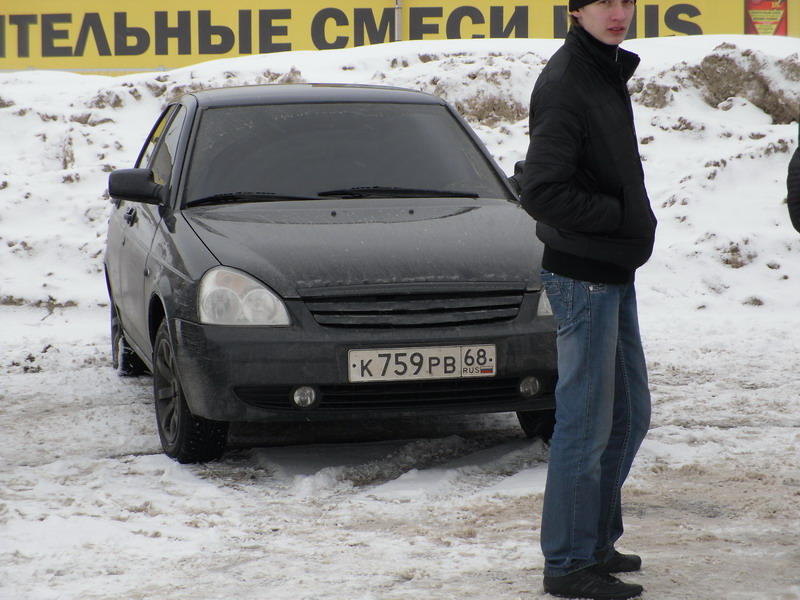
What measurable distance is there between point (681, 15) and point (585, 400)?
16450 millimetres

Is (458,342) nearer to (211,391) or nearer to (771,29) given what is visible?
(211,391)

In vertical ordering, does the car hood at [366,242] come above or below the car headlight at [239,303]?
above

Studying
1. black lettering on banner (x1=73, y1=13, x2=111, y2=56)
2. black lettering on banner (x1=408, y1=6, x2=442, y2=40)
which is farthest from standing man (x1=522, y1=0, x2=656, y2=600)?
black lettering on banner (x1=73, y1=13, x2=111, y2=56)

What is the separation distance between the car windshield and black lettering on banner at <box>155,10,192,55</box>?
13977 millimetres

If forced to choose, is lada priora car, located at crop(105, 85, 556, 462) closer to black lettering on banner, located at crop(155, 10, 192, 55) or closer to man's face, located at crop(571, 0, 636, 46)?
man's face, located at crop(571, 0, 636, 46)

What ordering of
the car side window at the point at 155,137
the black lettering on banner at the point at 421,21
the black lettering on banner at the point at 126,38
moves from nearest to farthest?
the car side window at the point at 155,137 → the black lettering on banner at the point at 421,21 → the black lettering on banner at the point at 126,38

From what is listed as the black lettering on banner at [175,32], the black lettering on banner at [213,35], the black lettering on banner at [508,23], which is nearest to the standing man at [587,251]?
the black lettering on banner at [508,23]

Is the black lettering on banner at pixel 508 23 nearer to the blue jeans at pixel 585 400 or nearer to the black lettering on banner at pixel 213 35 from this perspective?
the black lettering on banner at pixel 213 35

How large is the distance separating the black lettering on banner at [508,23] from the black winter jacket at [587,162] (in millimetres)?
15746

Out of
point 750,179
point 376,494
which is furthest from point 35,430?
point 750,179

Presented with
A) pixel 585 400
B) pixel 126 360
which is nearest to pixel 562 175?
pixel 585 400

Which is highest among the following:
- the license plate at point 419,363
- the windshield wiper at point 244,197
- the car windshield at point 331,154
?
the car windshield at point 331,154

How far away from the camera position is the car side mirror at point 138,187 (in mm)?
5051

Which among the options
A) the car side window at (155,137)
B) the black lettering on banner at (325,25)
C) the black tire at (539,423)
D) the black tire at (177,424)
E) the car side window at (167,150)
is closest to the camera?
the black tire at (177,424)
